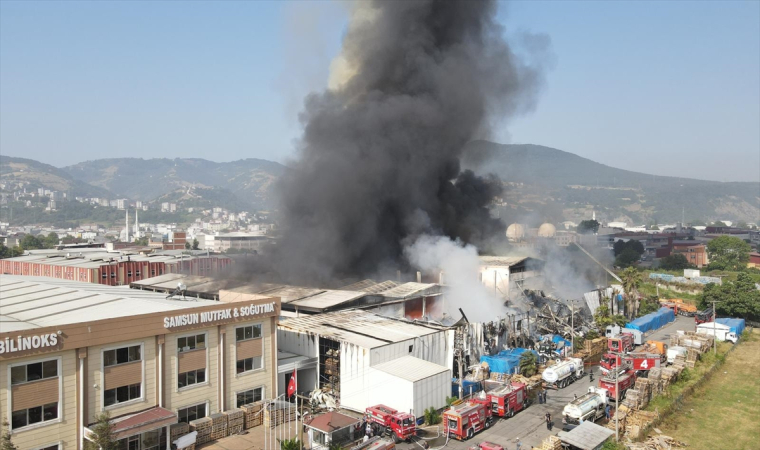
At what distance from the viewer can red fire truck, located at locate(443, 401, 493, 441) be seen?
1988 centimetres

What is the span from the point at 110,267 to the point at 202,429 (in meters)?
40.2

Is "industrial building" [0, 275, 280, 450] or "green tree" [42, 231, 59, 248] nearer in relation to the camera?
"industrial building" [0, 275, 280, 450]

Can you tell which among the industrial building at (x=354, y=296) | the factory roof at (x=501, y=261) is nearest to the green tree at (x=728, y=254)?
the factory roof at (x=501, y=261)

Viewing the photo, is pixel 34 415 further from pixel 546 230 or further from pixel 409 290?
pixel 546 230

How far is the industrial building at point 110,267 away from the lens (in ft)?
176

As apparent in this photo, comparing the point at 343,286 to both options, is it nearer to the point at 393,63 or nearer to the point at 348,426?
the point at 348,426

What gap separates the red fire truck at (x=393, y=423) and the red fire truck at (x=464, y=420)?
4.03 ft

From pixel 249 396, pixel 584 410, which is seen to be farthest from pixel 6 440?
pixel 584 410

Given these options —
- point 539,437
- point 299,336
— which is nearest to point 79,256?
point 299,336

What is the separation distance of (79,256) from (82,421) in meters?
54.6

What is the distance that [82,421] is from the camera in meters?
17.0

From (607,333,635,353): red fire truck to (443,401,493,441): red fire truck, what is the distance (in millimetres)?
14542

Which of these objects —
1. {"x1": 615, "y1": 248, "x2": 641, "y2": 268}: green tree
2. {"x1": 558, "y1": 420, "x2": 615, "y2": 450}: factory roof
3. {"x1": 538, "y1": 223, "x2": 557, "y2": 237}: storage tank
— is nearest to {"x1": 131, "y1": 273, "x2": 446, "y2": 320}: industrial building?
{"x1": 558, "y1": 420, "x2": 615, "y2": 450}: factory roof

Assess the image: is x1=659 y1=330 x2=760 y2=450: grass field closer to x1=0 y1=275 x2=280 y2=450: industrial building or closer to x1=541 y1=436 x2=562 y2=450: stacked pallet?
x1=541 y1=436 x2=562 y2=450: stacked pallet
